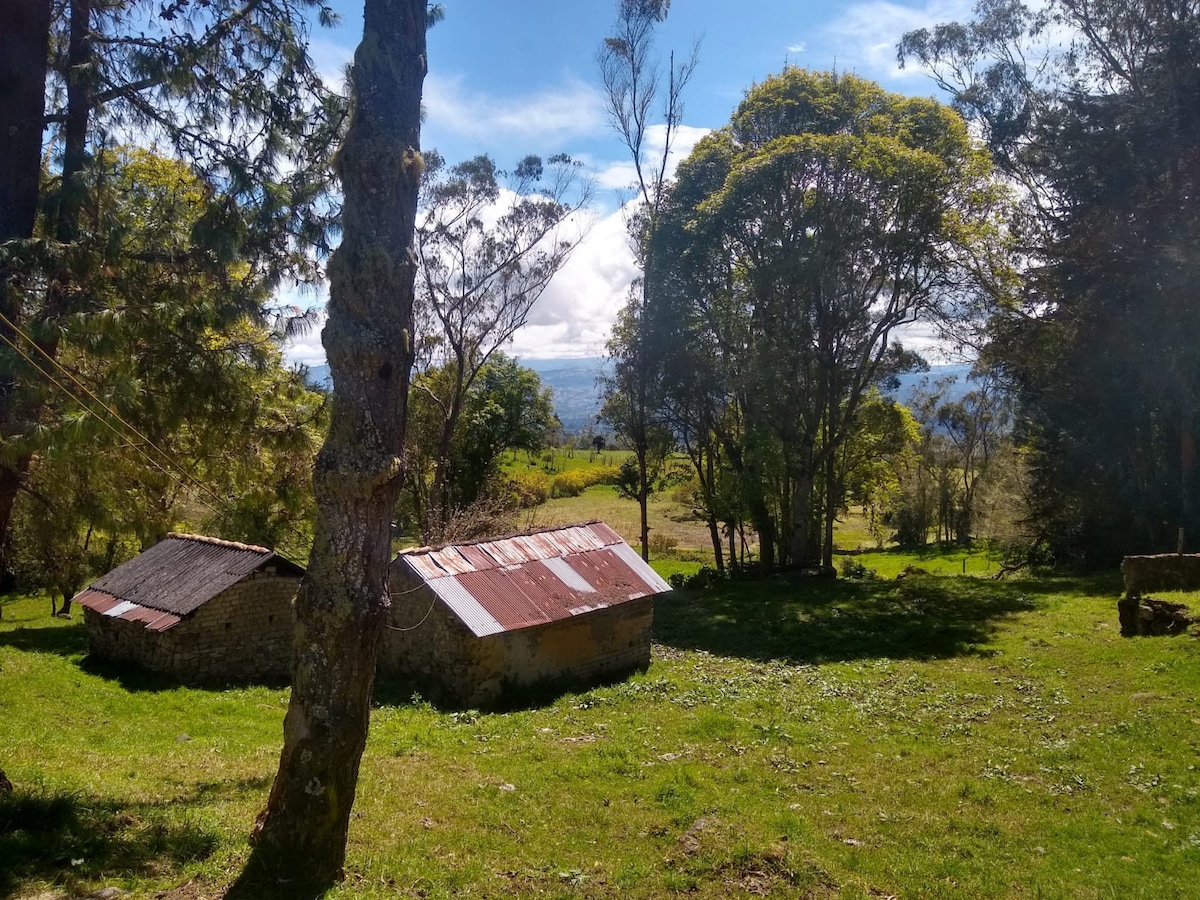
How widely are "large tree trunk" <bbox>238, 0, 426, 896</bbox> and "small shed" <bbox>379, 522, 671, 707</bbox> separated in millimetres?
7682

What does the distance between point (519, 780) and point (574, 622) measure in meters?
5.85

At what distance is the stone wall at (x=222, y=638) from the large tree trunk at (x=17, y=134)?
8.07 meters

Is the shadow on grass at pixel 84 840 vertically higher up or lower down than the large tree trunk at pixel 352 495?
lower down

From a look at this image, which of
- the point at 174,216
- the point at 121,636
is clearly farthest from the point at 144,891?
the point at 121,636

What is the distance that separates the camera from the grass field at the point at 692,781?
6934 mm

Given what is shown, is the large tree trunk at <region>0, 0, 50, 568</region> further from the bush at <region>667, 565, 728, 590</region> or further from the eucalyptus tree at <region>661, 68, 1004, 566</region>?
the bush at <region>667, 565, 728, 590</region>

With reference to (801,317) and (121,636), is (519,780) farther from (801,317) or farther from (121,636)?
(801,317)

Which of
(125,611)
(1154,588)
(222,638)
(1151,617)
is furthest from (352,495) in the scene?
(1154,588)

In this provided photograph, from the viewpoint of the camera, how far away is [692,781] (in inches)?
386

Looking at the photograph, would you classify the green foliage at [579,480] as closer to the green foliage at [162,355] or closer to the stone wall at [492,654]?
the stone wall at [492,654]

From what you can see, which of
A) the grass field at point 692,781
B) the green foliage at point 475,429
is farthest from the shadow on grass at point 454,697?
the green foliage at point 475,429

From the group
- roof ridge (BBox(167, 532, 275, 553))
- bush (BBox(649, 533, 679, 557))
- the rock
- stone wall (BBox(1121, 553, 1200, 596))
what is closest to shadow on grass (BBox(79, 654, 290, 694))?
→ roof ridge (BBox(167, 532, 275, 553))

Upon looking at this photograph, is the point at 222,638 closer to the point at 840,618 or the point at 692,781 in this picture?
the point at 692,781

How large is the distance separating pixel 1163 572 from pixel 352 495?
20892 millimetres
